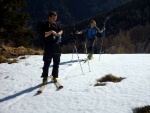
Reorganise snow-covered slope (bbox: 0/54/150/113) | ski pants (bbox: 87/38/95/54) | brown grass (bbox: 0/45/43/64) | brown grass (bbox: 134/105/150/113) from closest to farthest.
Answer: brown grass (bbox: 134/105/150/113), snow-covered slope (bbox: 0/54/150/113), brown grass (bbox: 0/45/43/64), ski pants (bbox: 87/38/95/54)

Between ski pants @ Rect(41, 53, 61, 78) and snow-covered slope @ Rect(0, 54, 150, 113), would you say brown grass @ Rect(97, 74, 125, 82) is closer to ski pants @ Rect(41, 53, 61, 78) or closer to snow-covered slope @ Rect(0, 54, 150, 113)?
snow-covered slope @ Rect(0, 54, 150, 113)

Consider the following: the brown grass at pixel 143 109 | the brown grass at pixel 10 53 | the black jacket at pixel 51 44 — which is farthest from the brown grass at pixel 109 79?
the brown grass at pixel 10 53

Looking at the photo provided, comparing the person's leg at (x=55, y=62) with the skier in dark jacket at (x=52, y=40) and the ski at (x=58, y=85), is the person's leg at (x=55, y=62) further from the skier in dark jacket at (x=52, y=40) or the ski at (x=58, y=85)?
the ski at (x=58, y=85)

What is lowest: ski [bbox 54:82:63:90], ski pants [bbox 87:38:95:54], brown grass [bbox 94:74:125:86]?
ski [bbox 54:82:63:90]

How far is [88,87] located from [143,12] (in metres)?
114

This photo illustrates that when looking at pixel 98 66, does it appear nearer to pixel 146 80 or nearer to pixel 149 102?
pixel 146 80

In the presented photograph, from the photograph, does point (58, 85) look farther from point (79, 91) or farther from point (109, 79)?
point (109, 79)

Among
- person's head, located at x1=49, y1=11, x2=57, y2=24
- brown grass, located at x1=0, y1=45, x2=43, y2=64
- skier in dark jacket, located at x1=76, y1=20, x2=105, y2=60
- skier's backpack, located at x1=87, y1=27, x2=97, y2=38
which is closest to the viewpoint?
person's head, located at x1=49, y1=11, x2=57, y2=24

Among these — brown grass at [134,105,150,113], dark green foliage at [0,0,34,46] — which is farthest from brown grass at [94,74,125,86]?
dark green foliage at [0,0,34,46]

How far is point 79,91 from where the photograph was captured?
29.1 ft

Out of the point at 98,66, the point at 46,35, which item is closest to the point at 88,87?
the point at 46,35

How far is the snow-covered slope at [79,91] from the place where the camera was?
298 inches

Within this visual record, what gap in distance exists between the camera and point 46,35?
9.36 m

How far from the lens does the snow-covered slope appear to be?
7.58 meters
